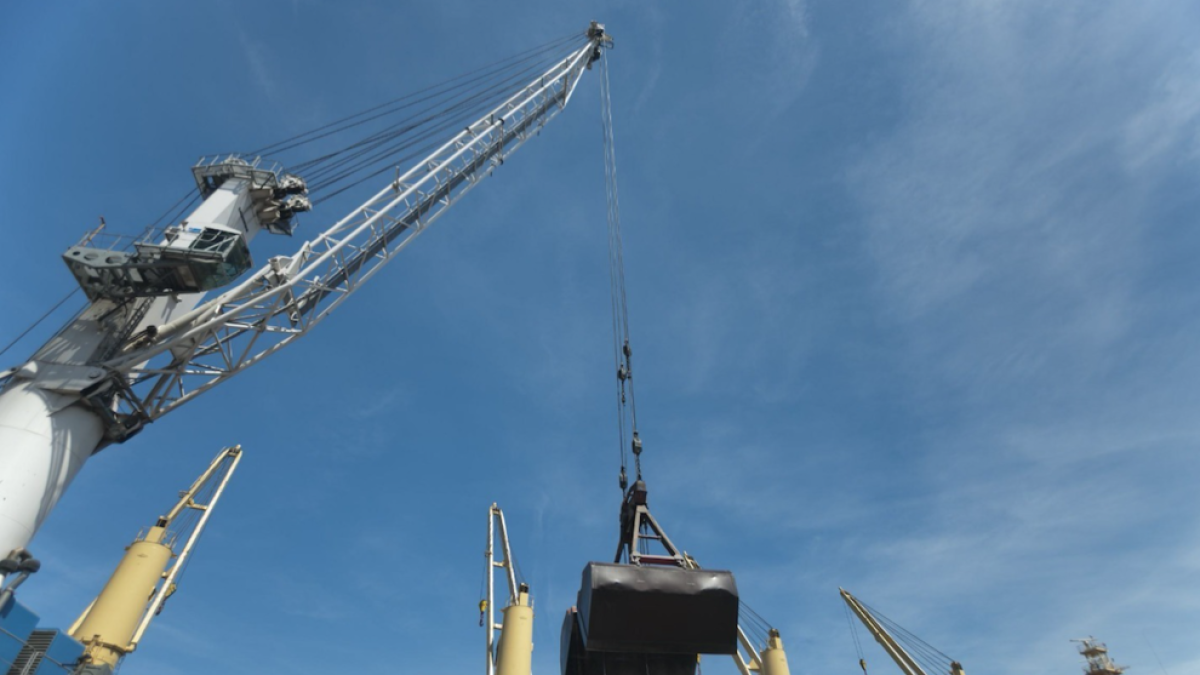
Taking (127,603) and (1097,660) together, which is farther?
(1097,660)

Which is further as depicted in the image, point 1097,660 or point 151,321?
point 1097,660

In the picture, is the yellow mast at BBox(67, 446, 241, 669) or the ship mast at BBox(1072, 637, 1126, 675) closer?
the yellow mast at BBox(67, 446, 241, 669)

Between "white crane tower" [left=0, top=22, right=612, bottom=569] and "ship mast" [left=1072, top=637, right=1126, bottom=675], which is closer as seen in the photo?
"white crane tower" [left=0, top=22, right=612, bottom=569]

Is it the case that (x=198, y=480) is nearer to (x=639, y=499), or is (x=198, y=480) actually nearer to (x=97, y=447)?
(x=97, y=447)

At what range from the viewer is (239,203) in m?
27.2

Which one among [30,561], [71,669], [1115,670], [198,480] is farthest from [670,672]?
[1115,670]

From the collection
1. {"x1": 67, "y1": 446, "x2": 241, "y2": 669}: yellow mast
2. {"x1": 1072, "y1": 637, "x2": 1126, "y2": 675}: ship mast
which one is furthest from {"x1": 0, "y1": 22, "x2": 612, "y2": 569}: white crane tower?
{"x1": 1072, "y1": 637, "x2": 1126, "y2": 675}: ship mast

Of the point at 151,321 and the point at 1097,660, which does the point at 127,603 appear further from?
the point at 1097,660

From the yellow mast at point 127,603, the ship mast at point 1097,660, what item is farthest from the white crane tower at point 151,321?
the ship mast at point 1097,660

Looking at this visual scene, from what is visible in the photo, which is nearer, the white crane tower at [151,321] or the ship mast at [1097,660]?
the white crane tower at [151,321]

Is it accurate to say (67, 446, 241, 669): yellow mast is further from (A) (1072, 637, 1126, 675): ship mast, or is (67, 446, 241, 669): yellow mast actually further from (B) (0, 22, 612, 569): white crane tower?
(A) (1072, 637, 1126, 675): ship mast

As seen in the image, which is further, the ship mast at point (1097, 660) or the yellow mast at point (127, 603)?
the ship mast at point (1097, 660)

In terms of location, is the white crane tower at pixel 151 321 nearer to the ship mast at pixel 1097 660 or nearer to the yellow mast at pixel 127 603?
the yellow mast at pixel 127 603

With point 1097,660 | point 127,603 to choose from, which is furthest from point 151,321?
point 1097,660
